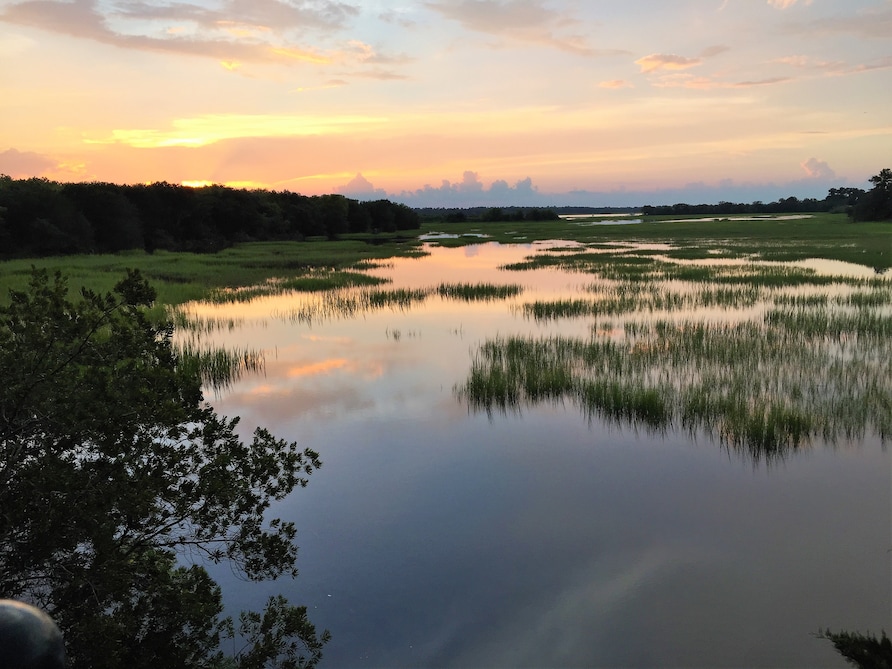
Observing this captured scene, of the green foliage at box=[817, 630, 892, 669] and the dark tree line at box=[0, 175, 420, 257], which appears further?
the dark tree line at box=[0, 175, 420, 257]

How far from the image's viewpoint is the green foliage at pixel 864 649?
5.14m

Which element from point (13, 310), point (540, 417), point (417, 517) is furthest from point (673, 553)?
point (13, 310)

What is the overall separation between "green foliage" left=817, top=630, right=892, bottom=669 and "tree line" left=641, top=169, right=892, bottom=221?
95490mm

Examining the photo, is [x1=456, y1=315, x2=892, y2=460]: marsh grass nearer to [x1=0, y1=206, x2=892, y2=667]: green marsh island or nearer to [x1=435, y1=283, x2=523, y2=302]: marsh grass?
[x1=0, y1=206, x2=892, y2=667]: green marsh island

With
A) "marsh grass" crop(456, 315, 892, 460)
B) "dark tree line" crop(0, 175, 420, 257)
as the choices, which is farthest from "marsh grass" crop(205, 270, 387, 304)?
"dark tree line" crop(0, 175, 420, 257)

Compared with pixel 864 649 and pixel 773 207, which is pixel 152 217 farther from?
pixel 773 207

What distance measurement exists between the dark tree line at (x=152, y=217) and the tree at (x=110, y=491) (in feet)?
181

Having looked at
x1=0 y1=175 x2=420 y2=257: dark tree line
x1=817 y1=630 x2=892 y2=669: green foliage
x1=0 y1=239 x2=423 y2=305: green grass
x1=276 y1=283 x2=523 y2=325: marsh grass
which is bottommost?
x1=817 y1=630 x2=892 y2=669: green foliage

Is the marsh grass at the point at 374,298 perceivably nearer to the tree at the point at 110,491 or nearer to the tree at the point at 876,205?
the tree at the point at 110,491

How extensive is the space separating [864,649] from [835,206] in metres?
163

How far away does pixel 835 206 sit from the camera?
462 ft

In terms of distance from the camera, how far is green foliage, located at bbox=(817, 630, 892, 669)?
16.9ft

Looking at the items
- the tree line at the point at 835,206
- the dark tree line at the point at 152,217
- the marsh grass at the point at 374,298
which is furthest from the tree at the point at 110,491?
the tree line at the point at 835,206

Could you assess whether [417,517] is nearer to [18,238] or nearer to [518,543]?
[518,543]
